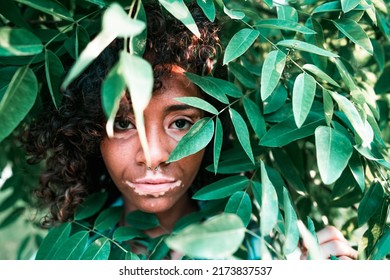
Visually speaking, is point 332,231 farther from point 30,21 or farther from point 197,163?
point 30,21

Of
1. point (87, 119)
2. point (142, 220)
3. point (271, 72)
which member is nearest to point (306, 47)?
point (271, 72)

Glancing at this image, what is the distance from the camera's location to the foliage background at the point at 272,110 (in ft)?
2.44

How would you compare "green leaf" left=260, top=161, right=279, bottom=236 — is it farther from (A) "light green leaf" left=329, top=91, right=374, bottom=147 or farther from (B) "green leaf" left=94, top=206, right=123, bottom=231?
(B) "green leaf" left=94, top=206, right=123, bottom=231

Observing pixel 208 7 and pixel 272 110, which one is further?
pixel 272 110

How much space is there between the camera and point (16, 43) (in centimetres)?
73

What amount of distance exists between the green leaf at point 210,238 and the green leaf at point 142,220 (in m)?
0.71

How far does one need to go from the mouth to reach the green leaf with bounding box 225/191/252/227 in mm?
209

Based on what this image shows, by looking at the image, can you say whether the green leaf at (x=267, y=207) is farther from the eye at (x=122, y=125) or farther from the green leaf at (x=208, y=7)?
the eye at (x=122, y=125)

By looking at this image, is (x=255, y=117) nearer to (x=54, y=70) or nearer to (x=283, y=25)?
(x=283, y=25)

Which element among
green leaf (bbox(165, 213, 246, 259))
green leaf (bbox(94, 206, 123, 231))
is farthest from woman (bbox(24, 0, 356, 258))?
green leaf (bbox(165, 213, 246, 259))

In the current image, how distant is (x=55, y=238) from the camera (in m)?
1.15

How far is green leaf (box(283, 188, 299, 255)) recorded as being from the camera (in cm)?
80

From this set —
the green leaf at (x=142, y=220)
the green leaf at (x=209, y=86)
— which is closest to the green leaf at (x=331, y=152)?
the green leaf at (x=209, y=86)

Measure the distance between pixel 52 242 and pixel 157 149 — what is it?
0.32m
